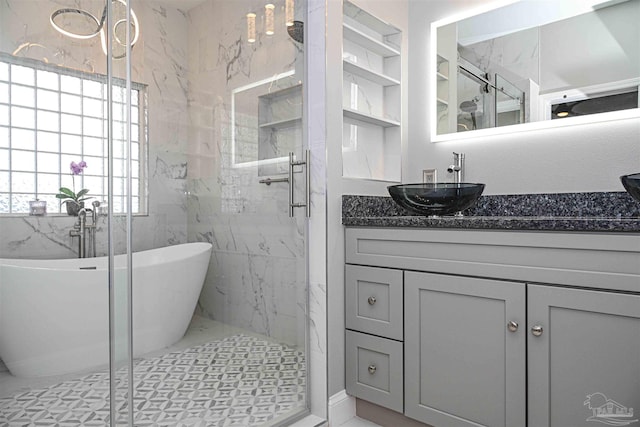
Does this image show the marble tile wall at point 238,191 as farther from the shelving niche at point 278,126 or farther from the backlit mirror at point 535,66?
the backlit mirror at point 535,66

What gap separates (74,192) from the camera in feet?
3.91

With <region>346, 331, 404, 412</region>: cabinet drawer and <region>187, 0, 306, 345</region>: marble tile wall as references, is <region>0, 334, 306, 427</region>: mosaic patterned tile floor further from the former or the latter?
<region>346, 331, 404, 412</region>: cabinet drawer

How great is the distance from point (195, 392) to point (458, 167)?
1610mm

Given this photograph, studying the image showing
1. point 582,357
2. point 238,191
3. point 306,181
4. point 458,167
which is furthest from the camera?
point 458,167

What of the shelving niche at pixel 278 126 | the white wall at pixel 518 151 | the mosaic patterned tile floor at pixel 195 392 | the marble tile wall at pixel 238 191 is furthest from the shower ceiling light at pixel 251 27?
the mosaic patterned tile floor at pixel 195 392

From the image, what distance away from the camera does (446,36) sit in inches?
90.7

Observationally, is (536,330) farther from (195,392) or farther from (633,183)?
(195,392)

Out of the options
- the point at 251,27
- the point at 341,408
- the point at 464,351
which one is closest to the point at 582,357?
the point at 464,351

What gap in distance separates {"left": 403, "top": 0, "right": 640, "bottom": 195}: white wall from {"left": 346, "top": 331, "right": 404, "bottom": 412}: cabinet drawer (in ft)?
3.25

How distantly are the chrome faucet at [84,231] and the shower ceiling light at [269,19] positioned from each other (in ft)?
3.39

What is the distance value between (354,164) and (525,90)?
3.00 feet

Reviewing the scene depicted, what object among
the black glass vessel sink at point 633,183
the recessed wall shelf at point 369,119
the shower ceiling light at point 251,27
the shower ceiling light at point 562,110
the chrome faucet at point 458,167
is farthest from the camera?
the chrome faucet at point 458,167

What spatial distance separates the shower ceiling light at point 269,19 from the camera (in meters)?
1.77

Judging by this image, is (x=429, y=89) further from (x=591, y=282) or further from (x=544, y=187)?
(x=591, y=282)
